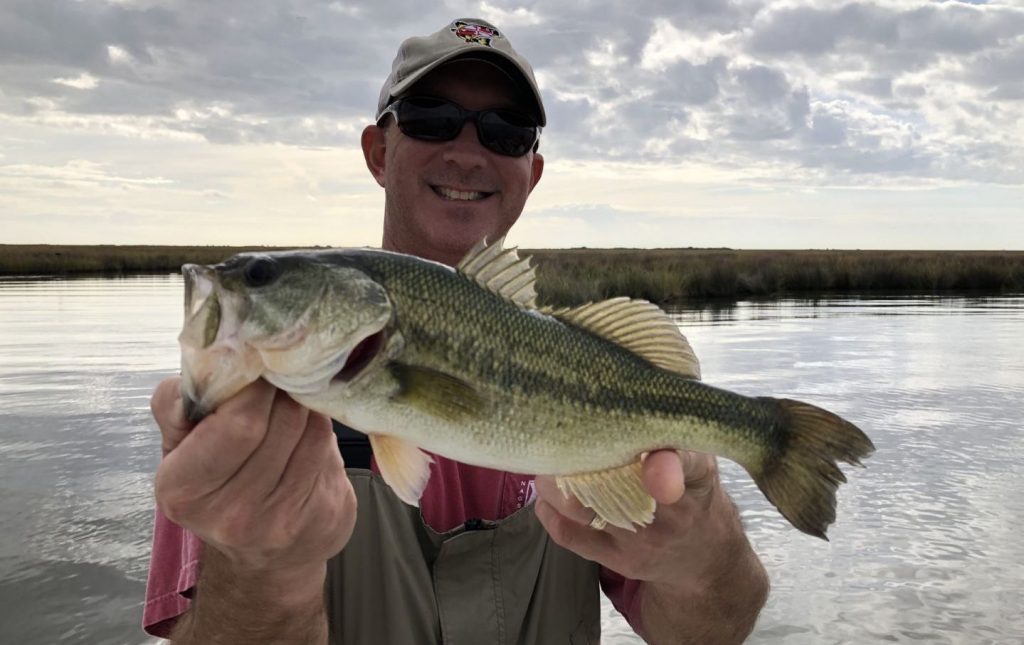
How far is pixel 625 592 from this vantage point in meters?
3.50

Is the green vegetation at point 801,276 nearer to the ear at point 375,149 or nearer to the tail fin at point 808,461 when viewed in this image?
the ear at point 375,149

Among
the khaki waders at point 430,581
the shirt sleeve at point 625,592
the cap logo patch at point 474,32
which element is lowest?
the shirt sleeve at point 625,592

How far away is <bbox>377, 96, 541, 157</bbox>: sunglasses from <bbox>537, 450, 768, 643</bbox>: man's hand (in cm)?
208

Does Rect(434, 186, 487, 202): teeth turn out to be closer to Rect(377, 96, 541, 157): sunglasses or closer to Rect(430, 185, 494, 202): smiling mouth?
Rect(430, 185, 494, 202): smiling mouth

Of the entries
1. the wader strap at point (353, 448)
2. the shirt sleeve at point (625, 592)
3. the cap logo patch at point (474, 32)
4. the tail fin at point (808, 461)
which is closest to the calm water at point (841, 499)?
the shirt sleeve at point (625, 592)

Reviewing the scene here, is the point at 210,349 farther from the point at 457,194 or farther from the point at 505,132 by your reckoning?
the point at 505,132

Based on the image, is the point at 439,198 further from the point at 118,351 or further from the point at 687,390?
the point at 118,351

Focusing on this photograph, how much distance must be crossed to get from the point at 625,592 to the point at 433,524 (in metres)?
0.97

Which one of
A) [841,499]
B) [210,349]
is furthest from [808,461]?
[841,499]

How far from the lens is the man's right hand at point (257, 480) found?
1941 millimetres

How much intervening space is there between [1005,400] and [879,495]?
198 inches

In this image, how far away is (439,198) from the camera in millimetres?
4062

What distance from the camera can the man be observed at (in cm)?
207

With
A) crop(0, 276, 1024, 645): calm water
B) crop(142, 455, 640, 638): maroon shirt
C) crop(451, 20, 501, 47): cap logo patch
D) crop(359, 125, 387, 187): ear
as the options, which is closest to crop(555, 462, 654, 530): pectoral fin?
crop(142, 455, 640, 638): maroon shirt
